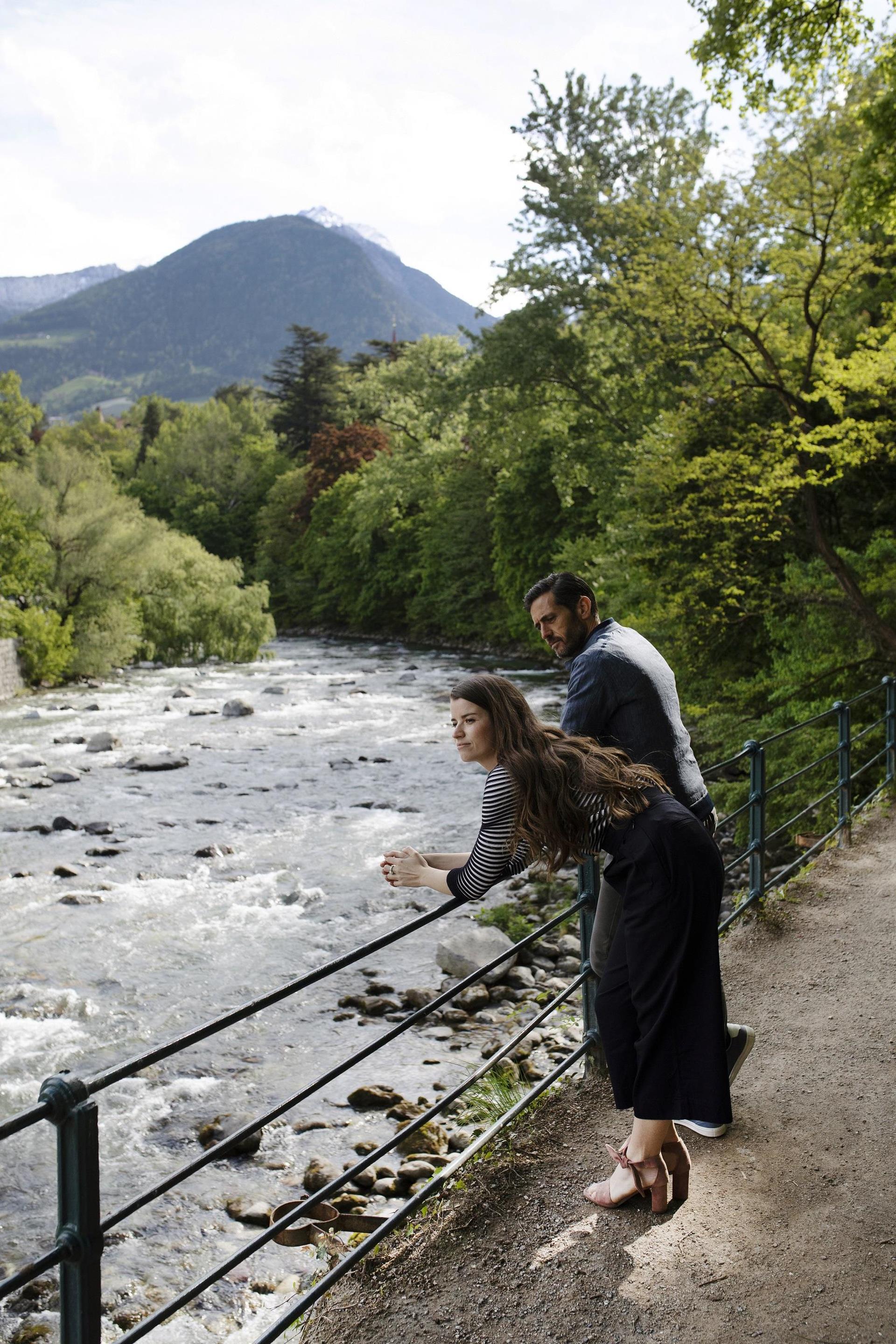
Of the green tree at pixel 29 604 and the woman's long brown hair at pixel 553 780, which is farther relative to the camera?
the green tree at pixel 29 604

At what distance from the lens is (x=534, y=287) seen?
27750 mm

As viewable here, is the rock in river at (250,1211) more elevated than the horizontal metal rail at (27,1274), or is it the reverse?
the horizontal metal rail at (27,1274)

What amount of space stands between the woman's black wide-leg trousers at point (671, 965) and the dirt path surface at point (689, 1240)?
0.50 meters

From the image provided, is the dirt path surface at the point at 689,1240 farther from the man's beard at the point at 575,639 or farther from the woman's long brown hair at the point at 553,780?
the man's beard at the point at 575,639

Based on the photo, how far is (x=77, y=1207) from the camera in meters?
2.35

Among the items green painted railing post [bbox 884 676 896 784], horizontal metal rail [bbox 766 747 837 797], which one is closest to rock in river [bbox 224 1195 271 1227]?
horizontal metal rail [bbox 766 747 837 797]

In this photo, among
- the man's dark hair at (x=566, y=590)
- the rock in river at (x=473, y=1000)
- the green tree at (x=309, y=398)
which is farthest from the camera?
the green tree at (x=309, y=398)

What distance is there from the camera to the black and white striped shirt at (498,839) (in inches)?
125

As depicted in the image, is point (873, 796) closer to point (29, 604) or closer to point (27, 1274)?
point (27, 1274)

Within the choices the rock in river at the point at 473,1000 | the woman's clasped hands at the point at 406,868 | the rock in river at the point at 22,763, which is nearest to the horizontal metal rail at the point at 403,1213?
the woman's clasped hands at the point at 406,868

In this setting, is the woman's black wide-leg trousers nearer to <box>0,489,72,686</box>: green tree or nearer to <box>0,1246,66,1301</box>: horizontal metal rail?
<box>0,1246,66,1301</box>: horizontal metal rail

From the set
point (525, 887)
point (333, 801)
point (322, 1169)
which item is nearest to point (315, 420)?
point (333, 801)

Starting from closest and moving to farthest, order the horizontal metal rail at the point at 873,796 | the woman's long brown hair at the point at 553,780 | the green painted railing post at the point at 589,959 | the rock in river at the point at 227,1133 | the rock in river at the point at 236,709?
the woman's long brown hair at the point at 553,780
the green painted railing post at the point at 589,959
the rock in river at the point at 227,1133
the horizontal metal rail at the point at 873,796
the rock in river at the point at 236,709

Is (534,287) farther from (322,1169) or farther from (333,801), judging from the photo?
(322,1169)
